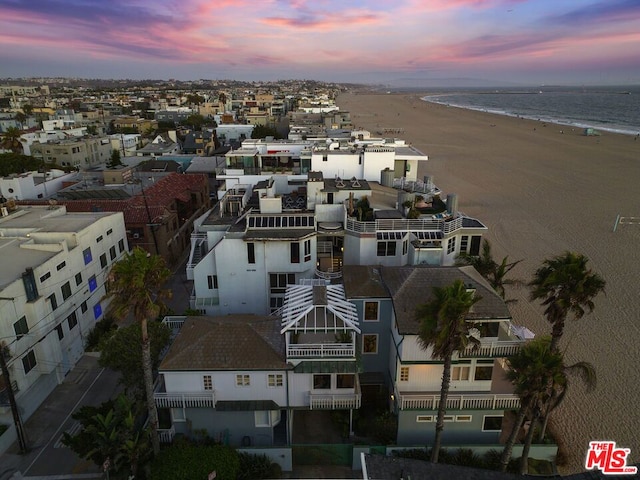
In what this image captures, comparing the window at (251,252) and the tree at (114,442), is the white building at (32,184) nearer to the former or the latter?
the window at (251,252)

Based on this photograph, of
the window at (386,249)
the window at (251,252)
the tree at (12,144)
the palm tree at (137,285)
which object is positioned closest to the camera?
the palm tree at (137,285)

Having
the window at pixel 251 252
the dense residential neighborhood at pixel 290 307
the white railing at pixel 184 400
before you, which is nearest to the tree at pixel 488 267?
the dense residential neighborhood at pixel 290 307

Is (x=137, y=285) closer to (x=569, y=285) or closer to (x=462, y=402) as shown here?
(x=462, y=402)

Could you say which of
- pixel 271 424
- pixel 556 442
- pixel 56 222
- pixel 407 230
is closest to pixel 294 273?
pixel 407 230

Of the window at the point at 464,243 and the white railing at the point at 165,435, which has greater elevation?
the window at the point at 464,243

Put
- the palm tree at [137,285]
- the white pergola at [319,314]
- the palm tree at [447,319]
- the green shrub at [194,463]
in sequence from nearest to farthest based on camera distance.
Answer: the palm tree at [447,319], the palm tree at [137,285], the green shrub at [194,463], the white pergola at [319,314]

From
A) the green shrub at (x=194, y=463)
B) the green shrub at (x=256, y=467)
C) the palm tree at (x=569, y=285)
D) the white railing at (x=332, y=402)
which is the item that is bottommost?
the green shrub at (x=256, y=467)
